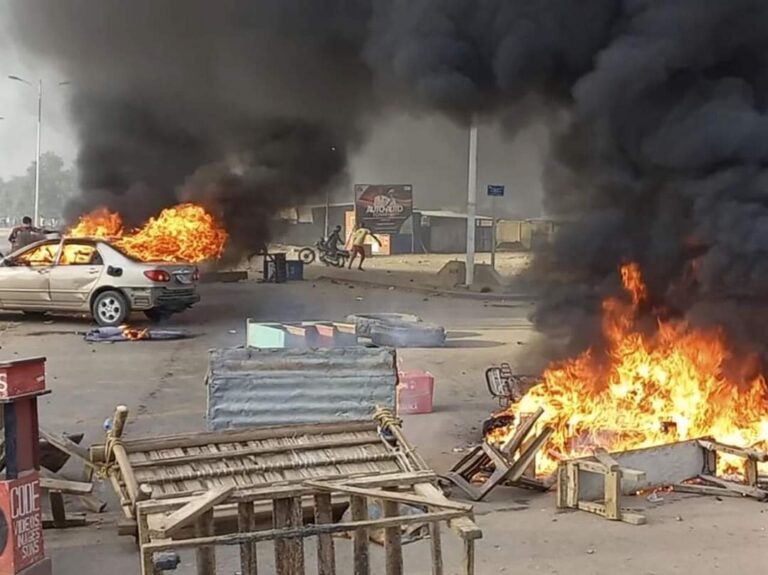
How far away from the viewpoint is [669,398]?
24.5 ft

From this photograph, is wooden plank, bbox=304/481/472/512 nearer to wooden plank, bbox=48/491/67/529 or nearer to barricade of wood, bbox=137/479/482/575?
barricade of wood, bbox=137/479/482/575

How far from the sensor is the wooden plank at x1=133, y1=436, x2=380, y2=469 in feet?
11.7

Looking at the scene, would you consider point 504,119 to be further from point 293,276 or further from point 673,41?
point 293,276

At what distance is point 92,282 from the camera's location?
48.3ft

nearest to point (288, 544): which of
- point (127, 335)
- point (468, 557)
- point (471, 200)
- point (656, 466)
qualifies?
point (468, 557)

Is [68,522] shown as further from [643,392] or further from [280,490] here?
[643,392]

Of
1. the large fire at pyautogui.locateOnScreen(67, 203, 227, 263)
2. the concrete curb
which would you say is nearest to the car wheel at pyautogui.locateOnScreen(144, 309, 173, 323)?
the large fire at pyautogui.locateOnScreen(67, 203, 227, 263)

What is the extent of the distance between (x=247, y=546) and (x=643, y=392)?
5.11 metres

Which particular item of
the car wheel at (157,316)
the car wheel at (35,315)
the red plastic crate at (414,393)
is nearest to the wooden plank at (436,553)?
the red plastic crate at (414,393)

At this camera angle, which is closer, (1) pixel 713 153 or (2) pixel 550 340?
(1) pixel 713 153

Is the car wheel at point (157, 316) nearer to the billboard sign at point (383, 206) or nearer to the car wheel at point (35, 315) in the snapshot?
the car wheel at point (35, 315)

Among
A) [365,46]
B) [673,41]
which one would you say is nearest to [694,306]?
[673,41]

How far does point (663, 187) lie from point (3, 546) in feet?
19.2

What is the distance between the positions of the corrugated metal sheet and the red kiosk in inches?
69.9
